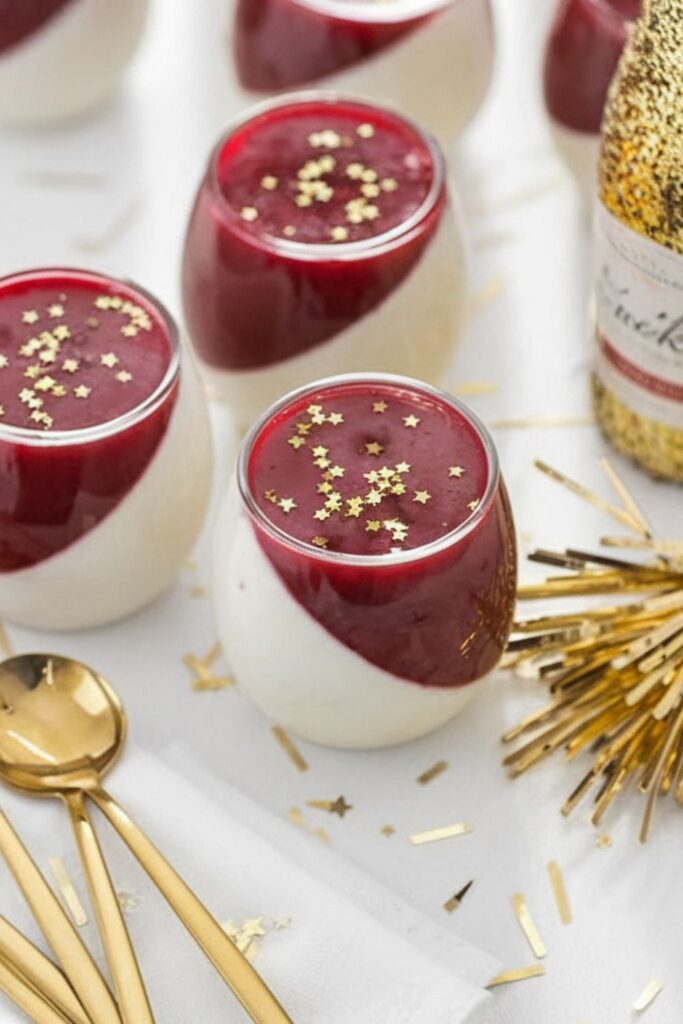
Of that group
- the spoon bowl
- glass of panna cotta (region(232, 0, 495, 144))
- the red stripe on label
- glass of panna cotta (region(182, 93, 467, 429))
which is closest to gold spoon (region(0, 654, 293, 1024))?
the spoon bowl

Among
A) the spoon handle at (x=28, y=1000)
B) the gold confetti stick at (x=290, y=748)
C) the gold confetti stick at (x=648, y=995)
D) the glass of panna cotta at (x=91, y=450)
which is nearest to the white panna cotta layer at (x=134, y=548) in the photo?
the glass of panna cotta at (x=91, y=450)

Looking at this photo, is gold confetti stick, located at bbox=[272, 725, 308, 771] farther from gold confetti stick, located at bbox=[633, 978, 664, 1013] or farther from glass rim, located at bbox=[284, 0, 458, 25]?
glass rim, located at bbox=[284, 0, 458, 25]

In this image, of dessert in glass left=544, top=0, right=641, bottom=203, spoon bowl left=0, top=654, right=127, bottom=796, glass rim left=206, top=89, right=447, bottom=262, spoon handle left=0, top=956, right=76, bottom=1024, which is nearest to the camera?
spoon handle left=0, top=956, right=76, bottom=1024

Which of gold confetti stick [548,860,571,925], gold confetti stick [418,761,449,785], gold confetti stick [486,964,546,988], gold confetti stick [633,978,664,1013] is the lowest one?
gold confetti stick [633,978,664,1013]

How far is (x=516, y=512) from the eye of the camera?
35.3 inches

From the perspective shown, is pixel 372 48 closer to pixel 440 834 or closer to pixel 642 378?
pixel 642 378

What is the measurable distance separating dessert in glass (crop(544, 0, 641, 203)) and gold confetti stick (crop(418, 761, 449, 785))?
1.24 feet

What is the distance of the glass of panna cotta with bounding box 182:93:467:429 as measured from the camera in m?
0.85

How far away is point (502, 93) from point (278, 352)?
1.29ft

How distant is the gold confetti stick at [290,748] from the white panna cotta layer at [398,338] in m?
0.20

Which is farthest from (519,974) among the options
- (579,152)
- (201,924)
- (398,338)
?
(579,152)

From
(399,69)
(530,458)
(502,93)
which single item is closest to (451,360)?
(530,458)

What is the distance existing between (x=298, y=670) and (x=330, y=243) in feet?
0.81

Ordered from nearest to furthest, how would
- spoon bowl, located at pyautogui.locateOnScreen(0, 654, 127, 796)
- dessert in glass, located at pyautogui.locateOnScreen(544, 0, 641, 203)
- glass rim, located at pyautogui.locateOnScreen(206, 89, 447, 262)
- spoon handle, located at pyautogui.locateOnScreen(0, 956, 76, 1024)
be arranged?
spoon handle, located at pyautogui.locateOnScreen(0, 956, 76, 1024), spoon bowl, located at pyautogui.locateOnScreen(0, 654, 127, 796), glass rim, located at pyautogui.locateOnScreen(206, 89, 447, 262), dessert in glass, located at pyautogui.locateOnScreen(544, 0, 641, 203)
